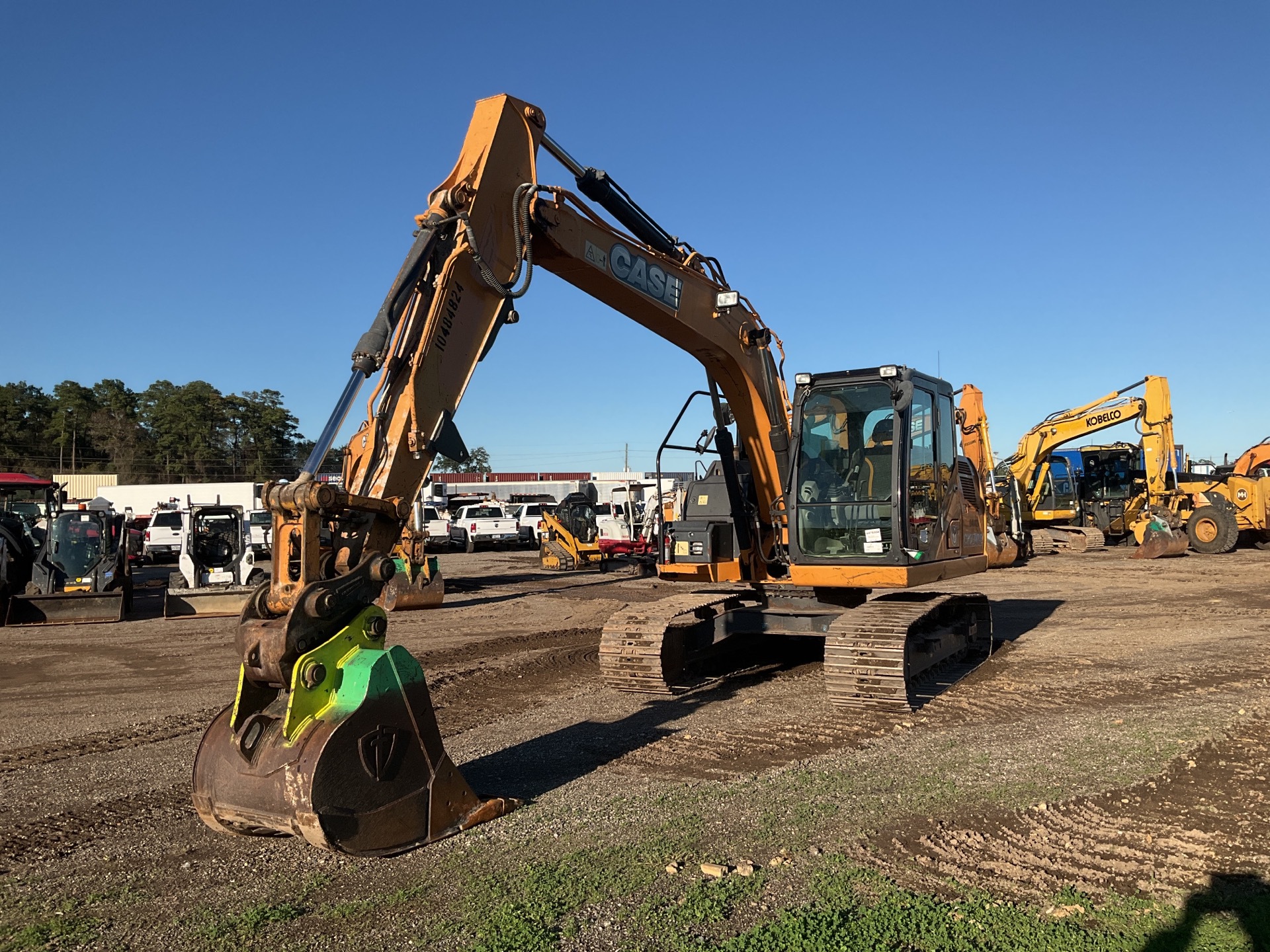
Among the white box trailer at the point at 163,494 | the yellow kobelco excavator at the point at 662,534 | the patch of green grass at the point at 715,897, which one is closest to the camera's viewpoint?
the patch of green grass at the point at 715,897

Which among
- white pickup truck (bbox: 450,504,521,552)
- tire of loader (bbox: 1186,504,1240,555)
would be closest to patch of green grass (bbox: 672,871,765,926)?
tire of loader (bbox: 1186,504,1240,555)

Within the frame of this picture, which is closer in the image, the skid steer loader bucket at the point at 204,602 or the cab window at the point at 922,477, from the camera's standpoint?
the cab window at the point at 922,477

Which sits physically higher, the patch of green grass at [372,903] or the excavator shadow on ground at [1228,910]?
the excavator shadow on ground at [1228,910]

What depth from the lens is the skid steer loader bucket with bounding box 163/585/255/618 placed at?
16.7 metres

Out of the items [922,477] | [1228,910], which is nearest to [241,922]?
[1228,910]

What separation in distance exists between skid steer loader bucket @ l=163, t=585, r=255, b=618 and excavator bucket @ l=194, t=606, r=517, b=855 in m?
12.7

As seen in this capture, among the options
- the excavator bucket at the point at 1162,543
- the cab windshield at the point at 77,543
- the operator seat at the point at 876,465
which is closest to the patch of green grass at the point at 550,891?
the operator seat at the point at 876,465

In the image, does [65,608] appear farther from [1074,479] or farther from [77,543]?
[1074,479]

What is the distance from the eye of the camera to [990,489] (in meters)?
15.7

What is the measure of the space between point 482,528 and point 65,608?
18532 millimetres

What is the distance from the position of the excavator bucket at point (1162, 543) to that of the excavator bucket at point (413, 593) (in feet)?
55.1

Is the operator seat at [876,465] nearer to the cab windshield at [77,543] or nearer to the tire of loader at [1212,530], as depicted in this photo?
the cab windshield at [77,543]

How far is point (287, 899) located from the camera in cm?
429

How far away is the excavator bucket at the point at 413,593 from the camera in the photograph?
1723 centimetres
